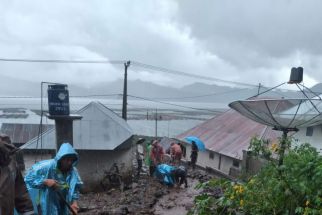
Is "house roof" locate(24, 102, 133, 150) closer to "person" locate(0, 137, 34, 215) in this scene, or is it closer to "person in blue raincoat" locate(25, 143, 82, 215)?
"person in blue raincoat" locate(25, 143, 82, 215)

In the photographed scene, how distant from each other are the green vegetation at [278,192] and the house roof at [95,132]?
9267 millimetres

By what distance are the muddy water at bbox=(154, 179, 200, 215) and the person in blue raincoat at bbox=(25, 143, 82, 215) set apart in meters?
5.09

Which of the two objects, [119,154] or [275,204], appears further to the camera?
[119,154]

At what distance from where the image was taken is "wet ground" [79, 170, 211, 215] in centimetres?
910

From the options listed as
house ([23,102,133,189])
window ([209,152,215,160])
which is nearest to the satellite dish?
house ([23,102,133,189])

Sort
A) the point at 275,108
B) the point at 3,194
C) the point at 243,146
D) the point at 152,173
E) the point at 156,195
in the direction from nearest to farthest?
the point at 3,194 → the point at 275,108 → the point at 156,195 → the point at 152,173 → the point at 243,146

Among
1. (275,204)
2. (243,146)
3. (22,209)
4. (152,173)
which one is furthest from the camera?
(243,146)

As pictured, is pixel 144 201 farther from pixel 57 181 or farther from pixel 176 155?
pixel 57 181

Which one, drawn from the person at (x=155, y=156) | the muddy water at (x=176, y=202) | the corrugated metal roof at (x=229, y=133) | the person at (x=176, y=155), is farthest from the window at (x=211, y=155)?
the muddy water at (x=176, y=202)

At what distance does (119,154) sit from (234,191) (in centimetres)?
1009

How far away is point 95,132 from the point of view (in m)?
13.7

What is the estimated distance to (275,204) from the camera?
4.02 m

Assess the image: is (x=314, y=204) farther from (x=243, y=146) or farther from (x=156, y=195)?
(x=243, y=146)

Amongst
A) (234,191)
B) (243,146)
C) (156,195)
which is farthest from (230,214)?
(243,146)
